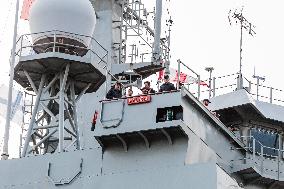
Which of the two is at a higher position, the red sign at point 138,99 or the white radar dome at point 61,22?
the white radar dome at point 61,22

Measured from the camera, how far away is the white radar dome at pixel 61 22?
2202 centimetres

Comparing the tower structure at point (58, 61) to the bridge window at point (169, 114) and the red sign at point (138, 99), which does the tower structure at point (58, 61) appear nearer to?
the red sign at point (138, 99)

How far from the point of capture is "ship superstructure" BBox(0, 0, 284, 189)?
60.5 ft

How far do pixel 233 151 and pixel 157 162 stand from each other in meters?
3.35

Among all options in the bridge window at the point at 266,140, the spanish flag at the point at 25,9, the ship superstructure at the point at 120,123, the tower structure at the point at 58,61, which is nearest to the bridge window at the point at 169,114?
the ship superstructure at the point at 120,123

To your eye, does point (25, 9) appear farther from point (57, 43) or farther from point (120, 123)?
point (120, 123)

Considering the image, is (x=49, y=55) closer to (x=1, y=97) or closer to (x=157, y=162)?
(x=157, y=162)

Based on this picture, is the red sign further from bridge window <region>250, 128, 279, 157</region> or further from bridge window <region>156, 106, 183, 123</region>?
bridge window <region>250, 128, 279, 157</region>

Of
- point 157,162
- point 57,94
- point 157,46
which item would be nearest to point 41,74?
point 57,94

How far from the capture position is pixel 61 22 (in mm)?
22031

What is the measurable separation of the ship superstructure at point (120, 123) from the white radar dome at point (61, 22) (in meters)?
0.03

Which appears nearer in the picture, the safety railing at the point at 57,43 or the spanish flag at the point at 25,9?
the safety railing at the point at 57,43

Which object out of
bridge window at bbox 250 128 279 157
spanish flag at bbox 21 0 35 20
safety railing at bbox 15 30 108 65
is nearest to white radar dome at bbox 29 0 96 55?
safety railing at bbox 15 30 108 65

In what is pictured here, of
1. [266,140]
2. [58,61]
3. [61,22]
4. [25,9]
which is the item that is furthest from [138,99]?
[25,9]
